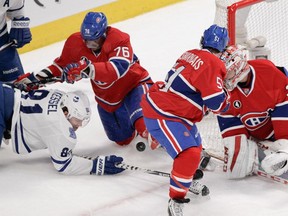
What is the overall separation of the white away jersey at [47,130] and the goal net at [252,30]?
696 millimetres

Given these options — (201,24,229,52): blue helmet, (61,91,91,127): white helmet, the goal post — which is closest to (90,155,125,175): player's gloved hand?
(61,91,91,127): white helmet

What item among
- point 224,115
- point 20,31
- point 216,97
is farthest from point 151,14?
point 216,97

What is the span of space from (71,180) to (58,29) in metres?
2.29

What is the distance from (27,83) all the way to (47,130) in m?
0.49

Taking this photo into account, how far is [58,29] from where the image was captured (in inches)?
217

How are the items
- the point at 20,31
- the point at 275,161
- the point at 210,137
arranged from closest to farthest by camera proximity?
the point at 275,161, the point at 210,137, the point at 20,31

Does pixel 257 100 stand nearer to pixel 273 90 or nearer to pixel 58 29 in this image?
pixel 273 90

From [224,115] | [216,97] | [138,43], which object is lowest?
[138,43]

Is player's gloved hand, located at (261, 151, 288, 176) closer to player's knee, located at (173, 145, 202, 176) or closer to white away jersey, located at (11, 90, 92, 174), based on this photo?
player's knee, located at (173, 145, 202, 176)

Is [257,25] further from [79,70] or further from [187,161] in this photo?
[187,161]

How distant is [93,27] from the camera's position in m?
3.54

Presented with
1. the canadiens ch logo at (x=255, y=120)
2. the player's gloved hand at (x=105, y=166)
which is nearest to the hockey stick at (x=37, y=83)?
the player's gloved hand at (x=105, y=166)

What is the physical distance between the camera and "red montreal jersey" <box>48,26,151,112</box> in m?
3.58

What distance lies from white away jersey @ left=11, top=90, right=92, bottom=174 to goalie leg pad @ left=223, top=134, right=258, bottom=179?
2.12 feet
